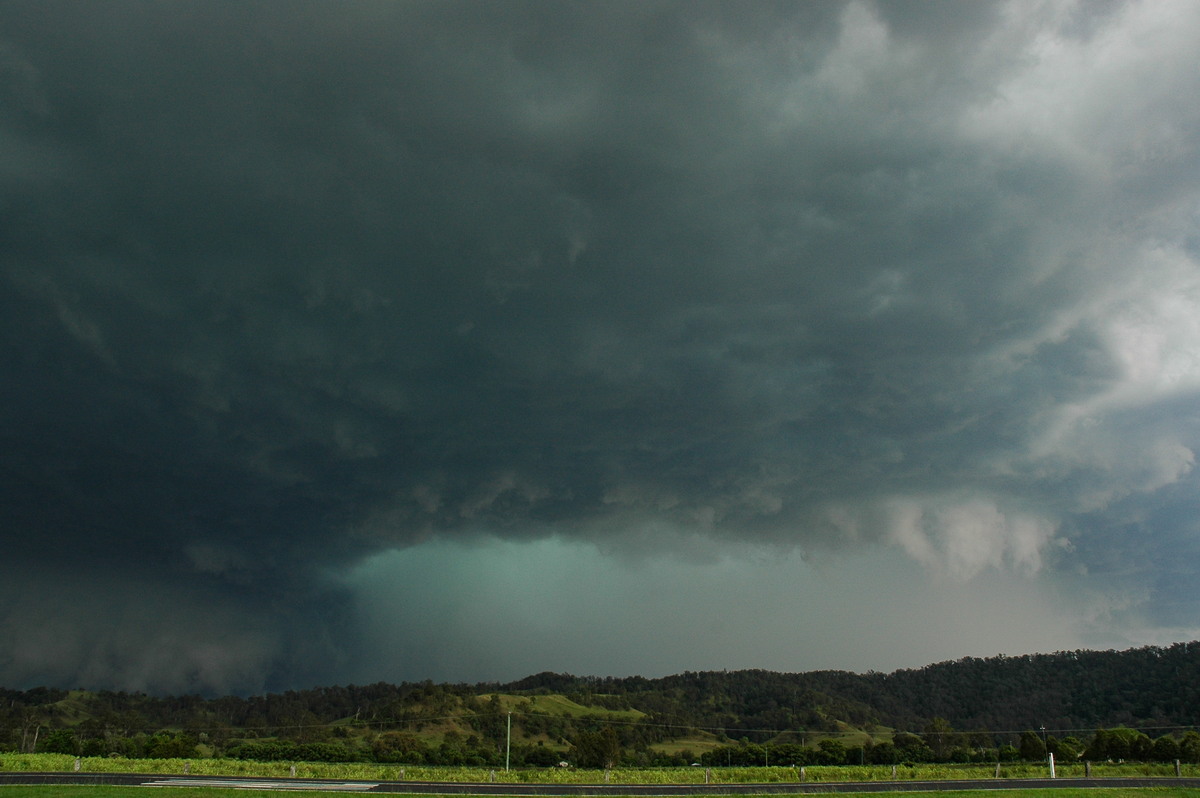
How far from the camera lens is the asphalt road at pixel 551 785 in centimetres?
6511

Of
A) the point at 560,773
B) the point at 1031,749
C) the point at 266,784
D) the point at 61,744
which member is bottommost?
the point at 1031,749

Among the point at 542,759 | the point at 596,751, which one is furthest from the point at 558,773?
the point at 542,759

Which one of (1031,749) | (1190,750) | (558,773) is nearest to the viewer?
(558,773)

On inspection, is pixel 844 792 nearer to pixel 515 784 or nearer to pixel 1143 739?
pixel 515 784

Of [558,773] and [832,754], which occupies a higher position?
[558,773]

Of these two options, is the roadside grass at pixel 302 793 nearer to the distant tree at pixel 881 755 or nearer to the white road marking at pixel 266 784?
the white road marking at pixel 266 784

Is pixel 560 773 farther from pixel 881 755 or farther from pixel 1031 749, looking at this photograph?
pixel 1031 749

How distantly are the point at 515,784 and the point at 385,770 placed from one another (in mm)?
18554

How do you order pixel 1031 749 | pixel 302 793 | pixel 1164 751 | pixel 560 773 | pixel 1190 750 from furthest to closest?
pixel 1031 749 < pixel 1164 751 < pixel 1190 750 < pixel 560 773 < pixel 302 793

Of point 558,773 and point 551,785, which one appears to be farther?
point 558,773

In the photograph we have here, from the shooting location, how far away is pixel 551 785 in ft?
240

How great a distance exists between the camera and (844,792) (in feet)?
219

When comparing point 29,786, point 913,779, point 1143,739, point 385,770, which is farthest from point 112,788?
point 1143,739

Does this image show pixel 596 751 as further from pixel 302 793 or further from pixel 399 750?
pixel 302 793
